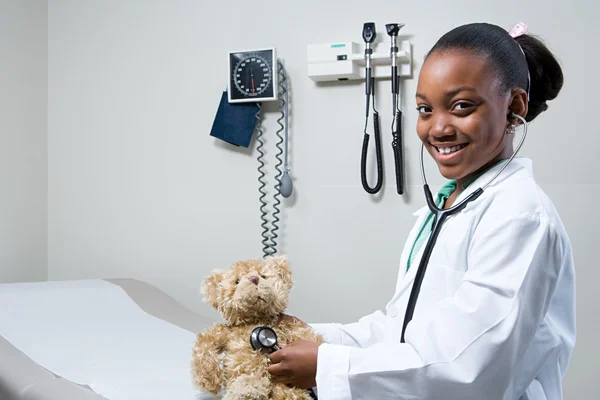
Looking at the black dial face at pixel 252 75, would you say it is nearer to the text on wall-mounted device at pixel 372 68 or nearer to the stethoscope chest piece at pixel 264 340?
the text on wall-mounted device at pixel 372 68

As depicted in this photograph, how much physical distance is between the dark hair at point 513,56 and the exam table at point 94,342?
2.63 feet

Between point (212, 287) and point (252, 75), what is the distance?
49.1 inches

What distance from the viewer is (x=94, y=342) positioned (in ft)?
5.54

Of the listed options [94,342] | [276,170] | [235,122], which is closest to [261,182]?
[276,170]

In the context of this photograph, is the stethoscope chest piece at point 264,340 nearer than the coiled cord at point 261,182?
Yes

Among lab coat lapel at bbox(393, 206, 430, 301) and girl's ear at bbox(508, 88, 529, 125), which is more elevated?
girl's ear at bbox(508, 88, 529, 125)

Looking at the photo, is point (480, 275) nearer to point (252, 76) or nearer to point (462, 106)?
point (462, 106)

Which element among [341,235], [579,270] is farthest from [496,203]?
[341,235]

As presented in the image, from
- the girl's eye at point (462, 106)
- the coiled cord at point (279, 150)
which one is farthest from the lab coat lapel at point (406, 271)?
the coiled cord at point (279, 150)

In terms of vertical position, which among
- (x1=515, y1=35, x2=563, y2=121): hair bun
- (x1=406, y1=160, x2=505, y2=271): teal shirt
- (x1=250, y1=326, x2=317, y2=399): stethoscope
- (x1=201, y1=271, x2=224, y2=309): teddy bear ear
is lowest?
(x1=250, y1=326, x2=317, y2=399): stethoscope

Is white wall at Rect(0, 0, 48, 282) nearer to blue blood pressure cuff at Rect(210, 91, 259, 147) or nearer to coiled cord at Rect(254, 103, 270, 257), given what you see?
blue blood pressure cuff at Rect(210, 91, 259, 147)

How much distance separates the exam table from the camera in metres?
1.37

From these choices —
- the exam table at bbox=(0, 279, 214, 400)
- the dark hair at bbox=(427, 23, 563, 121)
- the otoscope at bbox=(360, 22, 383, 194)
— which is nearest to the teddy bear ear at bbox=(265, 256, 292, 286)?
the exam table at bbox=(0, 279, 214, 400)

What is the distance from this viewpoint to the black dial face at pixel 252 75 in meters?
2.18
